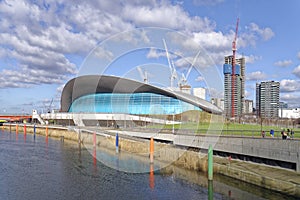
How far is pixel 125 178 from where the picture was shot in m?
23.6

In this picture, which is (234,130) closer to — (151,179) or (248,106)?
(151,179)

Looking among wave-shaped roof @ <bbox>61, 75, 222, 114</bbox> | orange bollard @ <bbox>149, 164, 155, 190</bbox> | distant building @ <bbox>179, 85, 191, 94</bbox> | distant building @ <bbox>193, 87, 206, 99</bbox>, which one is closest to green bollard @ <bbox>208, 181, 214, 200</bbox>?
orange bollard @ <bbox>149, 164, 155, 190</bbox>

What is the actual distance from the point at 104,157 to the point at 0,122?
8531 cm

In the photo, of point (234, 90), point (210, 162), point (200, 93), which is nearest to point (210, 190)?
point (210, 162)

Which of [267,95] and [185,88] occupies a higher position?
[185,88]

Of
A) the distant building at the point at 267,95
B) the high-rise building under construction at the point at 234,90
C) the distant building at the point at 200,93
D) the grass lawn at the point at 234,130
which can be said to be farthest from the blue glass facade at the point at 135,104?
the high-rise building under construction at the point at 234,90

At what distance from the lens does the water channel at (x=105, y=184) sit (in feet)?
61.7

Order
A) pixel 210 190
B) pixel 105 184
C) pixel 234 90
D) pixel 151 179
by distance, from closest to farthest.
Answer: pixel 210 190 → pixel 105 184 → pixel 151 179 → pixel 234 90

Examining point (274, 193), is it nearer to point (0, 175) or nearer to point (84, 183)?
point (84, 183)

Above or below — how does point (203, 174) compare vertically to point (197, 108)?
below

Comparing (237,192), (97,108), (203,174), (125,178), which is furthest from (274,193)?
(97,108)

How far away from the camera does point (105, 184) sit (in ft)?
71.5

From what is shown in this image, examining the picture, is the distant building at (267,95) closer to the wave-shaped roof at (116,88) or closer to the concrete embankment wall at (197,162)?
the wave-shaped roof at (116,88)

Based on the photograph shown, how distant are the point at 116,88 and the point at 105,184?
217ft
